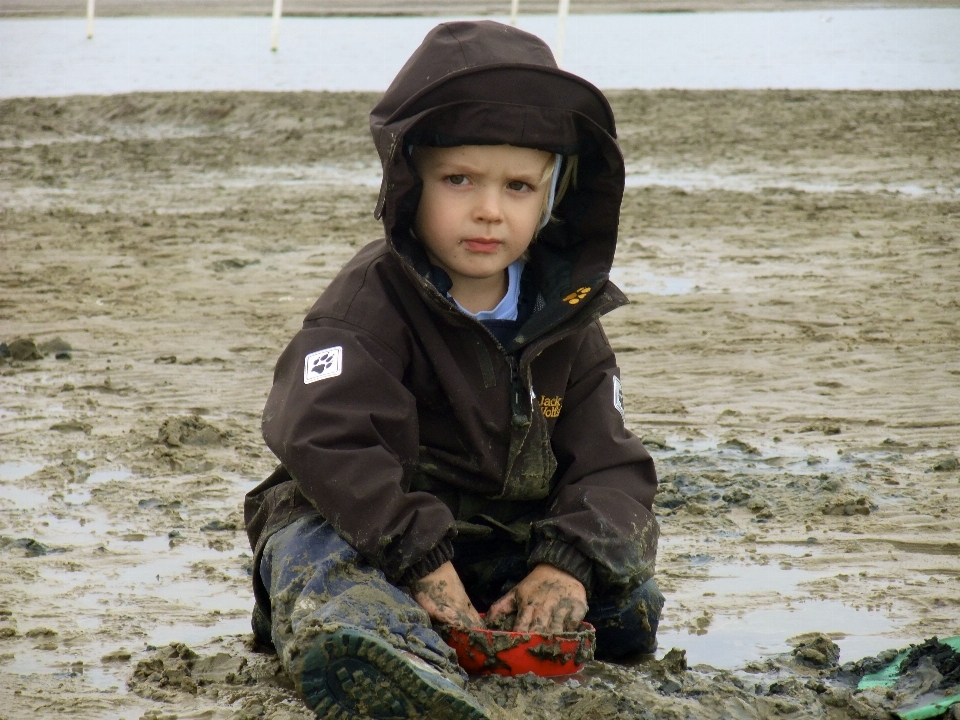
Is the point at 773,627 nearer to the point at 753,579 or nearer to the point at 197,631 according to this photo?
the point at 753,579

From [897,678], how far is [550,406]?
3.00ft

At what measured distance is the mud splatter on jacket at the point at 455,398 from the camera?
2.53 meters

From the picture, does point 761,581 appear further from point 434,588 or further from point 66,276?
point 66,276

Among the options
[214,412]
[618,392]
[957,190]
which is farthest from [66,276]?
[957,190]

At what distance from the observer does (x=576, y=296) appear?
9.34 feet

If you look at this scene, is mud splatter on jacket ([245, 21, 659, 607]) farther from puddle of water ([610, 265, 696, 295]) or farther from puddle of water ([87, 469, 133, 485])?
puddle of water ([610, 265, 696, 295])

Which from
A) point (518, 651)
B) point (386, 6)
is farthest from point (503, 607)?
point (386, 6)

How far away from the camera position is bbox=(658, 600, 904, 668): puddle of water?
2826 mm

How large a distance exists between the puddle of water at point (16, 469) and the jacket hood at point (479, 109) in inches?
69.8

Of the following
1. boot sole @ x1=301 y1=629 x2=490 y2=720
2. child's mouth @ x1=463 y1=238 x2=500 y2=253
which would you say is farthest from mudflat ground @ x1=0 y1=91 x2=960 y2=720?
child's mouth @ x1=463 y1=238 x2=500 y2=253

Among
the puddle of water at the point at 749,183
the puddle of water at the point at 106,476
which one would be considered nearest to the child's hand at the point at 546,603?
the puddle of water at the point at 106,476

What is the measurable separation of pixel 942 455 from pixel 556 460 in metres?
1.84

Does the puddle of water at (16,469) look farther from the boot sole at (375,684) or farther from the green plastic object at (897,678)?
the green plastic object at (897,678)

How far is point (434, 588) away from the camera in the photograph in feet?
8.32
